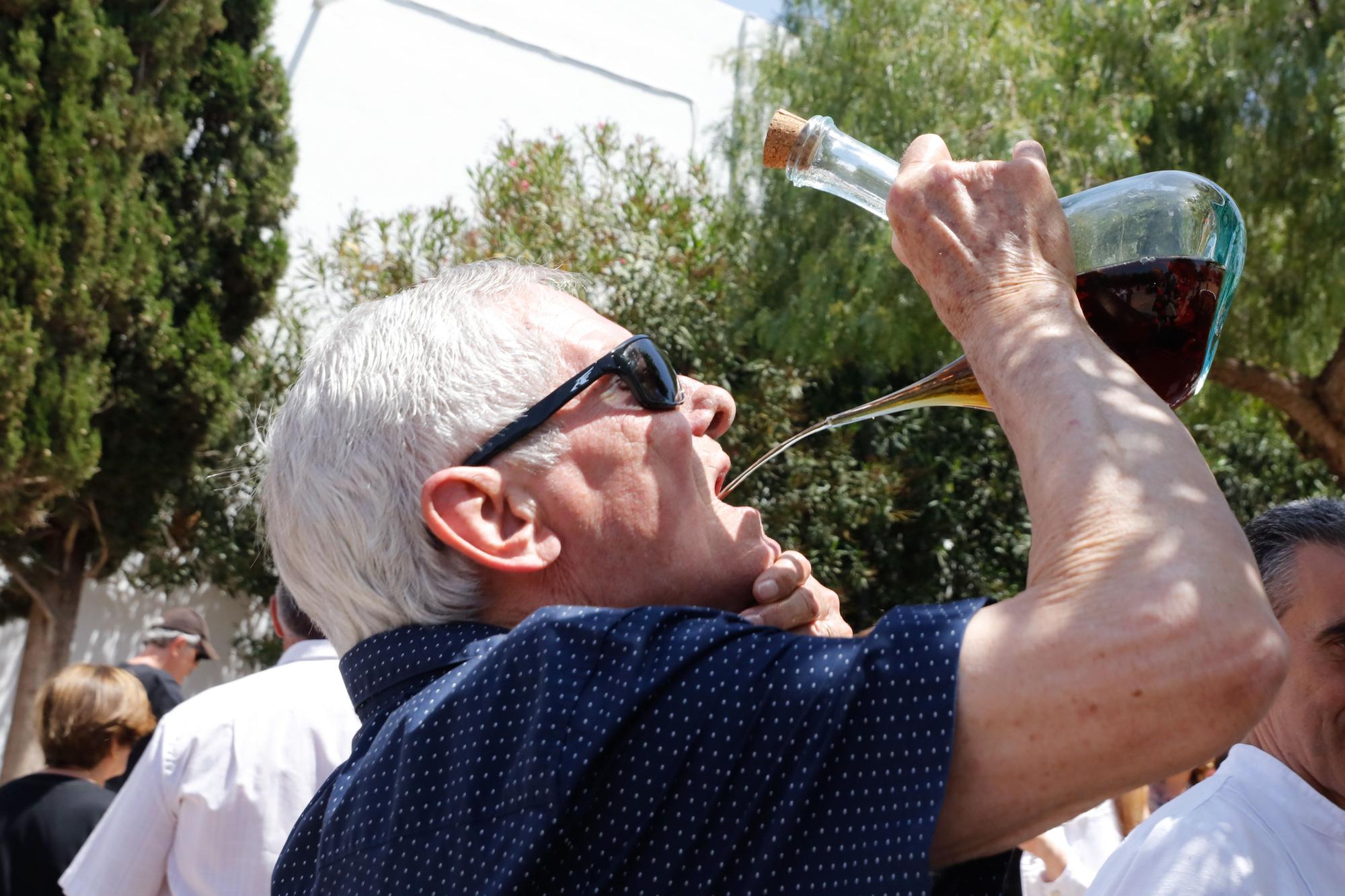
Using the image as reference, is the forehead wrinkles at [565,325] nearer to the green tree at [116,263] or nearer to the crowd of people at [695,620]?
the crowd of people at [695,620]

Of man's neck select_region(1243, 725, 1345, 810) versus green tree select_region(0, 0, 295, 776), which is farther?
green tree select_region(0, 0, 295, 776)

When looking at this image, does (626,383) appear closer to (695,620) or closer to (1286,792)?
(695,620)

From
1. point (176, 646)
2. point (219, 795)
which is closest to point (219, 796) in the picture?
point (219, 795)

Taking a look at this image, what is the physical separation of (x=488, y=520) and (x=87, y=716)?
3.88 m

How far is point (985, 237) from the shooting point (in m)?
1.29

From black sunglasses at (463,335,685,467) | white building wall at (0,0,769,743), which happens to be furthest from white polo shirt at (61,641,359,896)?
white building wall at (0,0,769,743)

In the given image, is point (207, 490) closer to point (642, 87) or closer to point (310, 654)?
point (642, 87)

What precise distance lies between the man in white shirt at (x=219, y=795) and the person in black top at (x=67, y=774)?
3.59ft

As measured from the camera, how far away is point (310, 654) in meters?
3.63

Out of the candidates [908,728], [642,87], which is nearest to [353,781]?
[908,728]

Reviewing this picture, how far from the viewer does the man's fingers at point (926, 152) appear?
4.49ft

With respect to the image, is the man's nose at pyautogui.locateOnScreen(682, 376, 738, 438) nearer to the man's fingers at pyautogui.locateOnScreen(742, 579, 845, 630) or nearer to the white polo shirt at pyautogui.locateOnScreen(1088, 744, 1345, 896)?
the man's fingers at pyautogui.locateOnScreen(742, 579, 845, 630)

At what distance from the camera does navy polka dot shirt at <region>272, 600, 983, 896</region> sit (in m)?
1.07

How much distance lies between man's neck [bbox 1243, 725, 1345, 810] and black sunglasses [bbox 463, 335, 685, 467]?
4.69 ft
